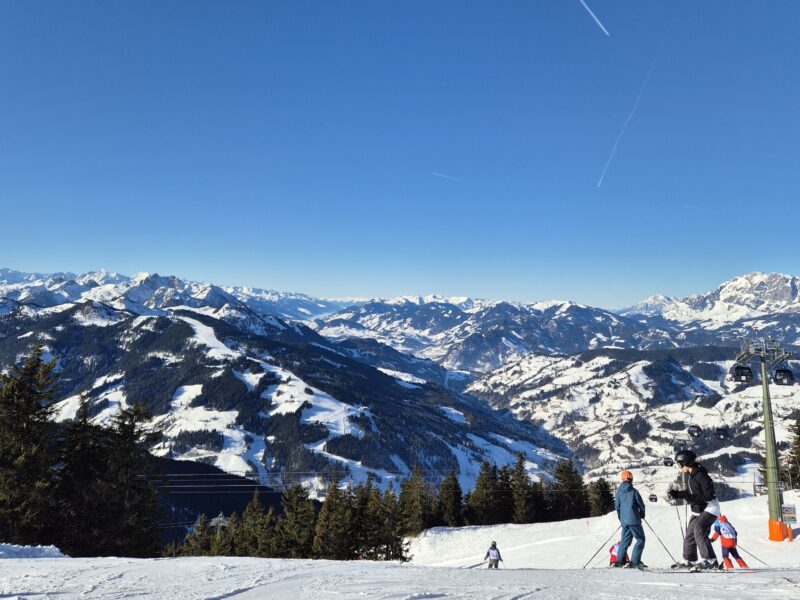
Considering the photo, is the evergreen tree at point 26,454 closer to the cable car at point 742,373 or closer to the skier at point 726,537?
the skier at point 726,537

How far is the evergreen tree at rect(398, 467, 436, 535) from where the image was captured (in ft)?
215

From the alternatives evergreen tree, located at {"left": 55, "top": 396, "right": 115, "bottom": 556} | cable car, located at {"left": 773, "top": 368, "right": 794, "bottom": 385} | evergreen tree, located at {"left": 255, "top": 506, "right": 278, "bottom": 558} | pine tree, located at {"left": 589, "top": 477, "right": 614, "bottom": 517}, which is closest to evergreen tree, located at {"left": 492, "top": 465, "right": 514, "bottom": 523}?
pine tree, located at {"left": 589, "top": 477, "right": 614, "bottom": 517}

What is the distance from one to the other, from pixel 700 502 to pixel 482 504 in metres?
63.8

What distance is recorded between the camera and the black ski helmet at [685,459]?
11781mm

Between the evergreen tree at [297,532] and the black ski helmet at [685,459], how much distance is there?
41916mm

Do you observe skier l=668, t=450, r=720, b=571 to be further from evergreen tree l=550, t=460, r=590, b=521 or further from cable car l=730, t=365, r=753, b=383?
evergreen tree l=550, t=460, r=590, b=521

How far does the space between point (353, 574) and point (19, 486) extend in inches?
751

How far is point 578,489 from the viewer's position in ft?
239

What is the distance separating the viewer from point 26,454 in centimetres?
2211

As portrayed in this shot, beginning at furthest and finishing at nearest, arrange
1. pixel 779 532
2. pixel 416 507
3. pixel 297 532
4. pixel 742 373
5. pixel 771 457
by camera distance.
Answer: pixel 416 507, pixel 297 532, pixel 742 373, pixel 779 532, pixel 771 457

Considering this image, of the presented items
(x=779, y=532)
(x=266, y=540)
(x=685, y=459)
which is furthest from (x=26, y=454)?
(x=779, y=532)

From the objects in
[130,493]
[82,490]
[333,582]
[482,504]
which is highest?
[82,490]

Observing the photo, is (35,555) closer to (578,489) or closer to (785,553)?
(785,553)

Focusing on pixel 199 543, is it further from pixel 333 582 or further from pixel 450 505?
pixel 333 582
